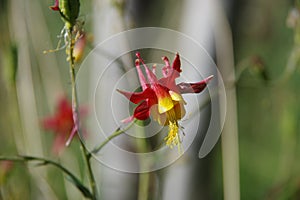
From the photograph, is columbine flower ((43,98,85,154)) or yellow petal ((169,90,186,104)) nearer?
yellow petal ((169,90,186,104))

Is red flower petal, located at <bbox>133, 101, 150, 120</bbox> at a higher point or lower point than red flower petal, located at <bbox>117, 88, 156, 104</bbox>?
lower

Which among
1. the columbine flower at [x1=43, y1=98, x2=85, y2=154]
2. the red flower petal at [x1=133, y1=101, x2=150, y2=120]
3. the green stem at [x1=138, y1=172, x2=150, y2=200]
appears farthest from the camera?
the columbine flower at [x1=43, y1=98, x2=85, y2=154]

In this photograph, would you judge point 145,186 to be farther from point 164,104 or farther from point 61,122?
point 61,122

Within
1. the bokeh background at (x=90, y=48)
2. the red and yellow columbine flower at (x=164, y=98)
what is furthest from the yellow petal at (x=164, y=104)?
the bokeh background at (x=90, y=48)

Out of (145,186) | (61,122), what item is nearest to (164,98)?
(145,186)

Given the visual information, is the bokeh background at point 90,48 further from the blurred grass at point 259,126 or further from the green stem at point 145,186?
the blurred grass at point 259,126

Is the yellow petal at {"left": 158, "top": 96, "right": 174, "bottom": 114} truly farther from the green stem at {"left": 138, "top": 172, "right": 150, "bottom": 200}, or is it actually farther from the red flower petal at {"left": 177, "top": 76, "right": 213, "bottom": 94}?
the green stem at {"left": 138, "top": 172, "right": 150, "bottom": 200}

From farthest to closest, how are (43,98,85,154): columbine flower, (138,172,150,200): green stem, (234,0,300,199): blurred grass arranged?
(234,0,300,199): blurred grass
(43,98,85,154): columbine flower
(138,172,150,200): green stem

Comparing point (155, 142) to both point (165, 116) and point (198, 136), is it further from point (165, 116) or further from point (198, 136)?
point (165, 116)

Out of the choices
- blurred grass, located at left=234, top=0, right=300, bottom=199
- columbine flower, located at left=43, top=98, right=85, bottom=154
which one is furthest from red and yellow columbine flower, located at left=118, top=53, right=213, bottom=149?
blurred grass, located at left=234, top=0, right=300, bottom=199

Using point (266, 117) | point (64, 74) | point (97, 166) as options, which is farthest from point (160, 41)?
point (266, 117)

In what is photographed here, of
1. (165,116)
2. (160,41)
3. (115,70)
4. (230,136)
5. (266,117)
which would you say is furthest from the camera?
(266,117)
